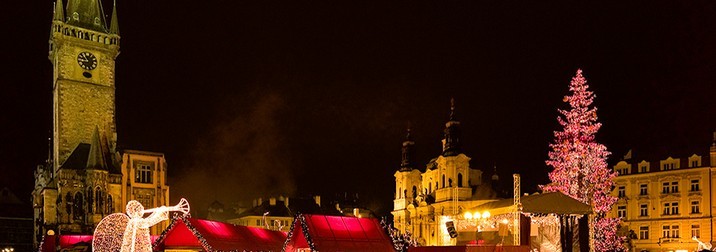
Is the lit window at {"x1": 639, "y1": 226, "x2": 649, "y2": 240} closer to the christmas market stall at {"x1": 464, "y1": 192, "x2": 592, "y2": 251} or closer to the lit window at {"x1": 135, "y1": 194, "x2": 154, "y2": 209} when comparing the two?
the christmas market stall at {"x1": 464, "y1": 192, "x2": 592, "y2": 251}

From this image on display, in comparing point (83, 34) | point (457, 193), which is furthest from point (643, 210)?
point (83, 34)

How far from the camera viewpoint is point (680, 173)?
48.0 m

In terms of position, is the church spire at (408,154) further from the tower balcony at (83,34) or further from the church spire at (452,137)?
the tower balcony at (83,34)

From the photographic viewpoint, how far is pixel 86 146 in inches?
1861

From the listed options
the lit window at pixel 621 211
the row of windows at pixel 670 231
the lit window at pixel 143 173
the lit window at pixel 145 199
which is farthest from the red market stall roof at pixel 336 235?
the lit window at pixel 621 211

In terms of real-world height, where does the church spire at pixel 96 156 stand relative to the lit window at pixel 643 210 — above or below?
above

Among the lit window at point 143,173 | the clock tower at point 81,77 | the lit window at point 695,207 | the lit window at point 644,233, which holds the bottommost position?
the lit window at point 644,233

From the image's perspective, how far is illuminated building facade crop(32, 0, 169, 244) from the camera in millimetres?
44219

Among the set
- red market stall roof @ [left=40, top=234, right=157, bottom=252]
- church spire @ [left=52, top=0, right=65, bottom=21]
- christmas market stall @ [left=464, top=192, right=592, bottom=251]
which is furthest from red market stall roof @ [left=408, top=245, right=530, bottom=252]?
church spire @ [left=52, top=0, right=65, bottom=21]

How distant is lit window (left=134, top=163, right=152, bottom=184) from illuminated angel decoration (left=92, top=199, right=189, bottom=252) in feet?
90.3

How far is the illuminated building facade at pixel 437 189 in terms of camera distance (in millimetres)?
63094

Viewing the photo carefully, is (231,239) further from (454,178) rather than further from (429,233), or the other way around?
(429,233)

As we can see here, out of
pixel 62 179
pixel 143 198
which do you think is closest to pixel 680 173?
pixel 143 198

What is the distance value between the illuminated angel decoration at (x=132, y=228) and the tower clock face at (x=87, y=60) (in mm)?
30918
